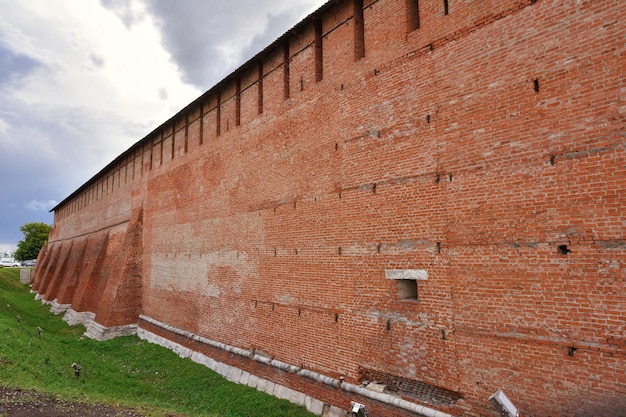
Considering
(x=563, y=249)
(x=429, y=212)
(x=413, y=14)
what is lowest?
(x=563, y=249)

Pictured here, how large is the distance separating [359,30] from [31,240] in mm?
69177

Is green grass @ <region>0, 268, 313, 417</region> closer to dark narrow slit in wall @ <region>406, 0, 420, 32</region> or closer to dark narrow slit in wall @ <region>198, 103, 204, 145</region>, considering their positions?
dark narrow slit in wall @ <region>198, 103, 204, 145</region>

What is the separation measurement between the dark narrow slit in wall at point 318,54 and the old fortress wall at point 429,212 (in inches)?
2.8

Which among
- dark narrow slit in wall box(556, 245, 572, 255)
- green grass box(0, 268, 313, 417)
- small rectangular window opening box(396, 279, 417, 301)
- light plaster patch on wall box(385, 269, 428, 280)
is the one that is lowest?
green grass box(0, 268, 313, 417)

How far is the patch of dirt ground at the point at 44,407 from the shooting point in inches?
250

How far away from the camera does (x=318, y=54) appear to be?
356 inches

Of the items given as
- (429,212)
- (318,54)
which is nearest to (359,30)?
(318,54)

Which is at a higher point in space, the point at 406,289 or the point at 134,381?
the point at 406,289

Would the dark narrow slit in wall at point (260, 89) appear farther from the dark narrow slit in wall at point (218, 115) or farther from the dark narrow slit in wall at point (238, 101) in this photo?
the dark narrow slit in wall at point (218, 115)

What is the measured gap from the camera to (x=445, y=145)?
250 inches

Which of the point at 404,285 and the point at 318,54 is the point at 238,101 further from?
the point at 404,285

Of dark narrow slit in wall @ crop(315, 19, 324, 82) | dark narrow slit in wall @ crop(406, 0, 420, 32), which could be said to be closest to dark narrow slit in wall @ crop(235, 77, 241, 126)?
dark narrow slit in wall @ crop(315, 19, 324, 82)

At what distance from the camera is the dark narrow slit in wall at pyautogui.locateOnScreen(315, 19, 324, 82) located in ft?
29.6

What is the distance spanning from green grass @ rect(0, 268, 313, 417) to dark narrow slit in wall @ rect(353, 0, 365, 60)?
24.2 feet
